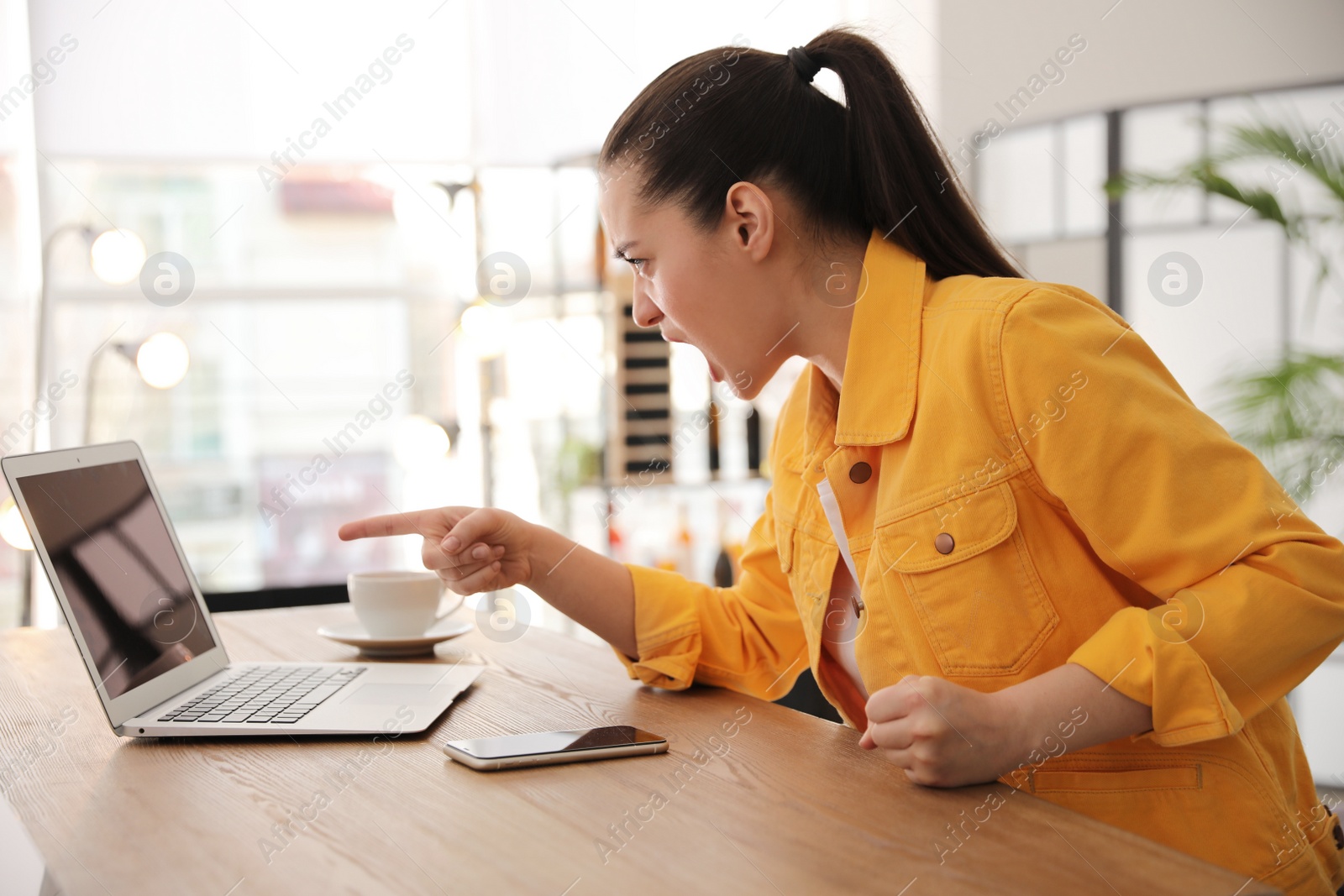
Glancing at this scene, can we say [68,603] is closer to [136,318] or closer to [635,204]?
[635,204]

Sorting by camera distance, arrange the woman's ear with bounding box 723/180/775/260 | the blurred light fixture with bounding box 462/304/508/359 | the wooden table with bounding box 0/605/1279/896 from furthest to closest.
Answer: the blurred light fixture with bounding box 462/304/508/359 < the woman's ear with bounding box 723/180/775/260 < the wooden table with bounding box 0/605/1279/896

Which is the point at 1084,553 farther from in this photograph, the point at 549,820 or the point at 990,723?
the point at 549,820

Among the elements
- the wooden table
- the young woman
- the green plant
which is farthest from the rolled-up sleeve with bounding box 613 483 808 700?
the green plant

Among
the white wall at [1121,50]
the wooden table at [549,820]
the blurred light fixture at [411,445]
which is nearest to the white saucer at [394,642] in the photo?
the wooden table at [549,820]

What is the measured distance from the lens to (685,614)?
117 centimetres

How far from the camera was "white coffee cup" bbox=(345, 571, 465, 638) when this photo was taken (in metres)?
1.31

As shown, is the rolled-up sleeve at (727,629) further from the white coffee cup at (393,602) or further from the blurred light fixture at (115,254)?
the blurred light fixture at (115,254)

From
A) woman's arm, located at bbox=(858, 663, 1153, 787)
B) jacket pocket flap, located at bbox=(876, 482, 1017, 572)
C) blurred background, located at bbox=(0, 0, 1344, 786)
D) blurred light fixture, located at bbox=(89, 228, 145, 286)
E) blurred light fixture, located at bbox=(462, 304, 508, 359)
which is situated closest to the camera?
woman's arm, located at bbox=(858, 663, 1153, 787)

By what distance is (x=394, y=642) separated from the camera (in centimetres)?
129

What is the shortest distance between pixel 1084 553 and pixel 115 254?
1847mm

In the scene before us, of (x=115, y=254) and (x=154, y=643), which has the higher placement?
(x=115, y=254)

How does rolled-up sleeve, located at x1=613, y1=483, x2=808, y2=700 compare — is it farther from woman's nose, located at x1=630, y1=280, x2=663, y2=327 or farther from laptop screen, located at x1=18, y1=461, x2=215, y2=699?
laptop screen, located at x1=18, y1=461, x2=215, y2=699

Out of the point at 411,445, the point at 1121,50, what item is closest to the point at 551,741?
the point at 411,445

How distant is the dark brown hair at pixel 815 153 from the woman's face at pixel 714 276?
20mm
